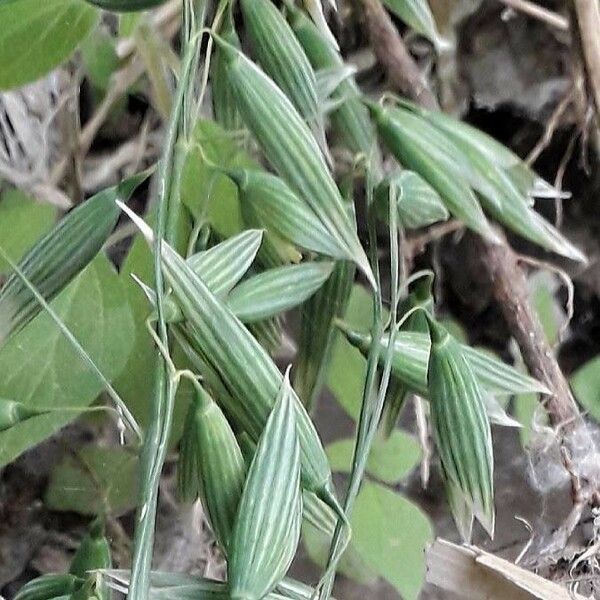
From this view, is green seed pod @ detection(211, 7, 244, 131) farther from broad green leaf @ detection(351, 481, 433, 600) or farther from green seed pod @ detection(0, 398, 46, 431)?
broad green leaf @ detection(351, 481, 433, 600)

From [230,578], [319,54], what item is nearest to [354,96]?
[319,54]

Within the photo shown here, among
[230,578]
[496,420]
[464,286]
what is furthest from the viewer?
[464,286]

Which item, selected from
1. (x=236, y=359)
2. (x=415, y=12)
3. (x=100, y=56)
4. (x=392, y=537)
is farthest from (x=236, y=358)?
(x=100, y=56)

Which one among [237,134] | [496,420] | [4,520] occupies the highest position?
[237,134]

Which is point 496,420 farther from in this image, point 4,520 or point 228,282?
point 4,520

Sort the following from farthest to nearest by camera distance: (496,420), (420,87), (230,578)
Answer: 1. (420,87)
2. (496,420)
3. (230,578)

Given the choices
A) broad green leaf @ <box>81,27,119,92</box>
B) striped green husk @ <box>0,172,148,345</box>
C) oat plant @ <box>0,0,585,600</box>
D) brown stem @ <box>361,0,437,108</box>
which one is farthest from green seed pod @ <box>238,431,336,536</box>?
broad green leaf @ <box>81,27,119,92</box>
